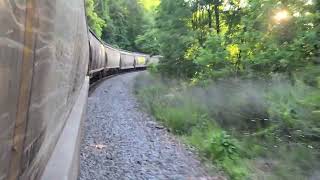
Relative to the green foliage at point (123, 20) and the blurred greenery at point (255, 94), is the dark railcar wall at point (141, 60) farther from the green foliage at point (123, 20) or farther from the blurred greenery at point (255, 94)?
the blurred greenery at point (255, 94)

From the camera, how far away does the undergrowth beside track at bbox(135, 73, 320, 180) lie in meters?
5.41

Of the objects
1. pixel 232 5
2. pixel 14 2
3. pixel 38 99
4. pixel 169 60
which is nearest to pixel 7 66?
pixel 14 2

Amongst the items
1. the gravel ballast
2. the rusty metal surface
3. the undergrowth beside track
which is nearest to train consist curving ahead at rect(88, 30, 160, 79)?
the rusty metal surface

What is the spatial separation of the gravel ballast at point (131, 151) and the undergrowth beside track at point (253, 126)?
16.6 inches

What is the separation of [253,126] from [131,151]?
2726mm

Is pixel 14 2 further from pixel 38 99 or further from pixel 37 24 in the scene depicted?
pixel 38 99

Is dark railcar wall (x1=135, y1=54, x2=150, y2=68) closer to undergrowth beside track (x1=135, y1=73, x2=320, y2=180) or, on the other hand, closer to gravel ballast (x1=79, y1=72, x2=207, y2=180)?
undergrowth beside track (x1=135, y1=73, x2=320, y2=180)

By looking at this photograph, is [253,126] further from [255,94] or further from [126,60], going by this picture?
[126,60]

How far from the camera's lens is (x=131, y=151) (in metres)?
6.50

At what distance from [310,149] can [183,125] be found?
3576 millimetres

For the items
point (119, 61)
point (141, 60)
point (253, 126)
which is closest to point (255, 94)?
point (253, 126)

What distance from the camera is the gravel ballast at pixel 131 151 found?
5.40 meters

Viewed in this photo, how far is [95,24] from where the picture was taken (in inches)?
1393

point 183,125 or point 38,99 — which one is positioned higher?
point 38,99
